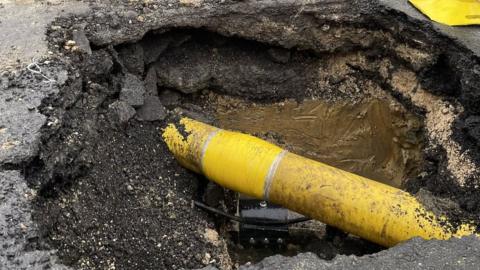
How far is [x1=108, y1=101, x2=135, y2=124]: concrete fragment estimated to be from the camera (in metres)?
3.74

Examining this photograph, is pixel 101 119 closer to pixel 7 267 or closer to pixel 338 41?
pixel 7 267

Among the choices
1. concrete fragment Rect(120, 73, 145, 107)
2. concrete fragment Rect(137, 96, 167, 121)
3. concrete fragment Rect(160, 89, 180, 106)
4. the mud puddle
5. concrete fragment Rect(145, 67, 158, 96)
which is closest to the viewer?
concrete fragment Rect(120, 73, 145, 107)

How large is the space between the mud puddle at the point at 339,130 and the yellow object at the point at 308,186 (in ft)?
2.95

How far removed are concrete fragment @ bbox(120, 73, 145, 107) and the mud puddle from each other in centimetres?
91

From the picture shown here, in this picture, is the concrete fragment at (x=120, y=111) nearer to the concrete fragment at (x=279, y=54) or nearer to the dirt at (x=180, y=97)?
the dirt at (x=180, y=97)

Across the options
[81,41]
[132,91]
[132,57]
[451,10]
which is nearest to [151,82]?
[132,57]

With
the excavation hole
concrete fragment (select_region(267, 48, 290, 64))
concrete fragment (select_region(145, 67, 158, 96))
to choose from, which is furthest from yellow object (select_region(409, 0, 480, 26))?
concrete fragment (select_region(145, 67, 158, 96))

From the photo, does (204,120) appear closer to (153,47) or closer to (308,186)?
(153,47)

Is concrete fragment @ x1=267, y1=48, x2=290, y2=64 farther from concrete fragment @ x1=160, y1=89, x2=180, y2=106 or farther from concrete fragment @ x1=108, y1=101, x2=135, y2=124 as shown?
concrete fragment @ x1=108, y1=101, x2=135, y2=124

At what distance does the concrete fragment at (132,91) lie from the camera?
3879 mm

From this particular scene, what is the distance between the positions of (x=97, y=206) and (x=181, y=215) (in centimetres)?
59

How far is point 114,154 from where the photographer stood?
363 cm

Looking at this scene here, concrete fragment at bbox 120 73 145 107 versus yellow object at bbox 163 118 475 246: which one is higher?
concrete fragment at bbox 120 73 145 107

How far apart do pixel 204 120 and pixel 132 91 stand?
Answer: 2.20ft
